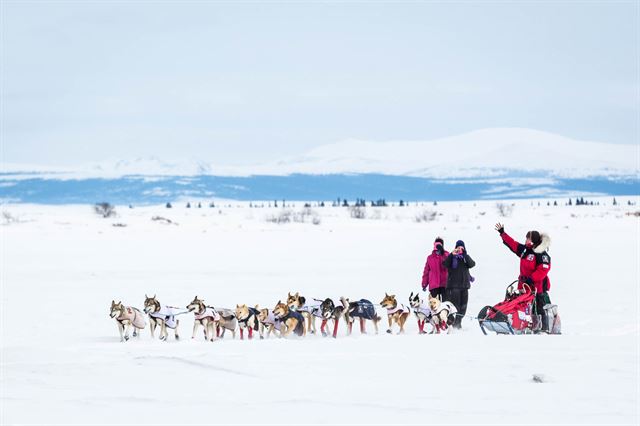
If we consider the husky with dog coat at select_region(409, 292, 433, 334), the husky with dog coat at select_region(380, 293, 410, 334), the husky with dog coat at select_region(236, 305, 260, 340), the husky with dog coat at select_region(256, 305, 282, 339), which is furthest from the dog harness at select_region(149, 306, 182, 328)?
the husky with dog coat at select_region(409, 292, 433, 334)

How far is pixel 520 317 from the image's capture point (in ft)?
37.4

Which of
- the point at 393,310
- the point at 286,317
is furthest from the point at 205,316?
the point at 393,310

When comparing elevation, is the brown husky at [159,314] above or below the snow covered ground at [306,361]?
above

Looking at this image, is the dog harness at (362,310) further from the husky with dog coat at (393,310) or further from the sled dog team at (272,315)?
the husky with dog coat at (393,310)

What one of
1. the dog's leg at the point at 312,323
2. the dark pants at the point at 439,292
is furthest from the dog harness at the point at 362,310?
the dark pants at the point at 439,292

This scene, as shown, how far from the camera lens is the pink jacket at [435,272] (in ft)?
43.4

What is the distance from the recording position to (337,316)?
12.3 metres

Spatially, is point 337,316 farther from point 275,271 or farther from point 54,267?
point 54,267

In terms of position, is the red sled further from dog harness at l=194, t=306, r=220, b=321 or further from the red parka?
dog harness at l=194, t=306, r=220, b=321

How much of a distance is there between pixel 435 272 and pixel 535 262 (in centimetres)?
222

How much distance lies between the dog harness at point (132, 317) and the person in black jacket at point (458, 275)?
14.5 ft

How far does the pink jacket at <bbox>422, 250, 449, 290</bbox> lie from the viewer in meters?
13.2

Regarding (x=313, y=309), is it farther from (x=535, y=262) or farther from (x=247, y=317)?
(x=535, y=262)

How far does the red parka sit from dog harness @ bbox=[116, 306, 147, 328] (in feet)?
16.3
